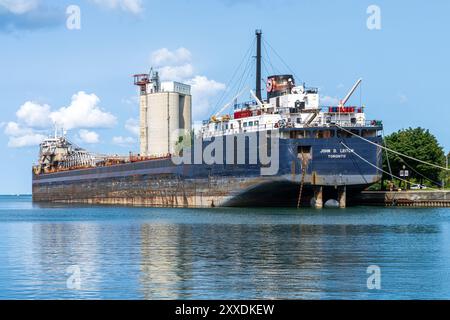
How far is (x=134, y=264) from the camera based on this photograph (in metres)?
31.5

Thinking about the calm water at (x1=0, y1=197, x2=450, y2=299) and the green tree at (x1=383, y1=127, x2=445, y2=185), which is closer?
the calm water at (x1=0, y1=197, x2=450, y2=299)

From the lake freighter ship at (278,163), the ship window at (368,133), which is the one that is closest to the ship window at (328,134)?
the lake freighter ship at (278,163)

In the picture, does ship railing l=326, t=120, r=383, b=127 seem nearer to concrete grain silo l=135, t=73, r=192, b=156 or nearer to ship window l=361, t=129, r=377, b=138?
ship window l=361, t=129, r=377, b=138

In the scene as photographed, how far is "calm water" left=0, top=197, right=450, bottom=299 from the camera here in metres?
25.3

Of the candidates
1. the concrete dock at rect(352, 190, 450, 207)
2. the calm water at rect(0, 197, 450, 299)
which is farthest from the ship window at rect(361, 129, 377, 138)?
the calm water at rect(0, 197, 450, 299)

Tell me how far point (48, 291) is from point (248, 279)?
6.65m

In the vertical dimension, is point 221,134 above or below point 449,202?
above

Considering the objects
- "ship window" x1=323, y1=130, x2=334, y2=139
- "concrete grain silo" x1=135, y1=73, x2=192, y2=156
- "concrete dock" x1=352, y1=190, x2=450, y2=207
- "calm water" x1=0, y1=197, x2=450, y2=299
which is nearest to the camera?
"calm water" x1=0, y1=197, x2=450, y2=299

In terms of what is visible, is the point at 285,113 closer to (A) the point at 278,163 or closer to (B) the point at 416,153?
(A) the point at 278,163

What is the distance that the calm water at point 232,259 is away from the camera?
25281 mm

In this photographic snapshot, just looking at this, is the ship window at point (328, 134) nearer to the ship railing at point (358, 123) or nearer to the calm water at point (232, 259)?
the ship railing at point (358, 123)
